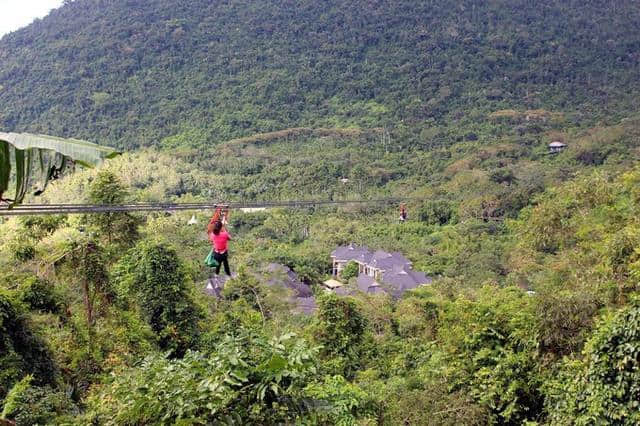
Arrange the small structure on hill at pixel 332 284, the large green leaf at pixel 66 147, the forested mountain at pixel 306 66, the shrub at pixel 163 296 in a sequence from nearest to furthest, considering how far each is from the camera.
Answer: the large green leaf at pixel 66 147
the shrub at pixel 163 296
the small structure on hill at pixel 332 284
the forested mountain at pixel 306 66

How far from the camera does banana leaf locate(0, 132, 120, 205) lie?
132cm

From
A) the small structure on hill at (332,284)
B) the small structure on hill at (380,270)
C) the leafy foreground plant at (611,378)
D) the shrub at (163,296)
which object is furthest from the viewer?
the small structure on hill at (332,284)

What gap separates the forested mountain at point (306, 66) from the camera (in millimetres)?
41969

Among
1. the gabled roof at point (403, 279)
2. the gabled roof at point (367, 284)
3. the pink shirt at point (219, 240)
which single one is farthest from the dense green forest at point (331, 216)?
the gabled roof at point (403, 279)

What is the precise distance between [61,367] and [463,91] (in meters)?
49.0

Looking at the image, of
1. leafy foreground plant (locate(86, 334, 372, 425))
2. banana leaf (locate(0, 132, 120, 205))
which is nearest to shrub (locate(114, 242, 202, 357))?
leafy foreground plant (locate(86, 334, 372, 425))

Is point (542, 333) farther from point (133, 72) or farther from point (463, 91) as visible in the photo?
point (133, 72)

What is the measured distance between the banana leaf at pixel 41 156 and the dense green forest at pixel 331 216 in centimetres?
155

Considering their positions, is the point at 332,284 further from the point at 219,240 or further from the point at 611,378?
the point at 219,240

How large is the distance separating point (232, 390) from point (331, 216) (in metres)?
23.3

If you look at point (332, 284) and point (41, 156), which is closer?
point (41, 156)

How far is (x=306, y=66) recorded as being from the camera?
2189 inches

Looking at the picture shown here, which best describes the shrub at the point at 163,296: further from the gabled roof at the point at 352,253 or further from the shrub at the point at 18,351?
the gabled roof at the point at 352,253

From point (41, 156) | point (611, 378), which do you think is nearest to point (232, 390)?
point (41, 156)
